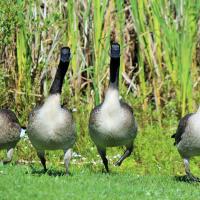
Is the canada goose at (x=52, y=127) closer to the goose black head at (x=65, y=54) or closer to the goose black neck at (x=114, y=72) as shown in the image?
the goose black head at (x=65, y=54)

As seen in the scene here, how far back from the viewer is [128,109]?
12125mm

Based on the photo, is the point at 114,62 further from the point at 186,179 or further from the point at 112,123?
the point at 186,179

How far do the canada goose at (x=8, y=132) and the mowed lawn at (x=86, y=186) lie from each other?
76 cm

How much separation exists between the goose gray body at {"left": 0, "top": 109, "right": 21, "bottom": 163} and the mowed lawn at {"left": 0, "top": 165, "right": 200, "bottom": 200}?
76cm

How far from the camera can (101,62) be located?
1438 centimetres

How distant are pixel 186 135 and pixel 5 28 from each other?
4256 millimetres

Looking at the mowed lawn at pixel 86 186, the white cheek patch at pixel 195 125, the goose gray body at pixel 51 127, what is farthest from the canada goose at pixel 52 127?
the white cheek patch at pixel 195 125

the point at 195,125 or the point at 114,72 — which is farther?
the point at 114,72

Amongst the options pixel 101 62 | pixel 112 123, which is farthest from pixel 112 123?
pixel 101 62

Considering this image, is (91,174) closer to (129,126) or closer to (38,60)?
(129,126)

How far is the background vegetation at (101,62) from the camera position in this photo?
560 inches

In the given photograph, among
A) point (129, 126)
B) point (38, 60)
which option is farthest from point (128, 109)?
point (38, 60)

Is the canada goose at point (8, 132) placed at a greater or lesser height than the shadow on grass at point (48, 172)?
greater

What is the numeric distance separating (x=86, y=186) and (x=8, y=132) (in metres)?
2.69
